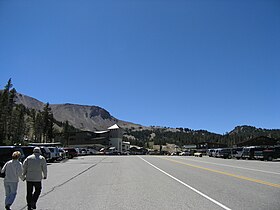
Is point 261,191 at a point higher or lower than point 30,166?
lower

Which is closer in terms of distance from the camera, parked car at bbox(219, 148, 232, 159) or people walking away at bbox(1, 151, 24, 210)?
people walking away at bbox(1, 151, 24, 210)

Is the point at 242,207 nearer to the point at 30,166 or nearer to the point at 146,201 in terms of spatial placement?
the point at 146,201

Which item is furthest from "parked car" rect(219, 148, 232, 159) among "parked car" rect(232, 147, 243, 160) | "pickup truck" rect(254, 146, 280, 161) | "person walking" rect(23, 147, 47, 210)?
"person walking" rect(23, 147, 47, 210)

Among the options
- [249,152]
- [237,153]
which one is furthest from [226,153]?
[249,152]

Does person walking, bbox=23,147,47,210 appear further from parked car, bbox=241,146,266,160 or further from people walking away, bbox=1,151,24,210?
parked car, bbox=241,146,266,160

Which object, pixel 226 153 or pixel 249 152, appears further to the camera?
pixel 226 153

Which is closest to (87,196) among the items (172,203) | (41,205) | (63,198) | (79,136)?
(63,198)

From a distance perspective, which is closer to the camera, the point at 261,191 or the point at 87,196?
the point at 87,196

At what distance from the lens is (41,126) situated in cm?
10825

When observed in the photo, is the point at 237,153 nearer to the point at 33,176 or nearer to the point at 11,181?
the point at 33,176

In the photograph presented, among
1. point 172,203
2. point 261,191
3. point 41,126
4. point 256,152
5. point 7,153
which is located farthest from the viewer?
point 41,126

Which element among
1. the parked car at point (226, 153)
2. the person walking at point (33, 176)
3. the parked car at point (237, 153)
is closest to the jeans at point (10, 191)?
the person walking at point (33, 176)

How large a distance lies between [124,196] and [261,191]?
18.7 feet

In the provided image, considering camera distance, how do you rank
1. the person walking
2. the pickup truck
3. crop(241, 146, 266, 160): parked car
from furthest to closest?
1. crop(241, 146, 266, 160): parked car
2. the pickup truck
3. the person walking
